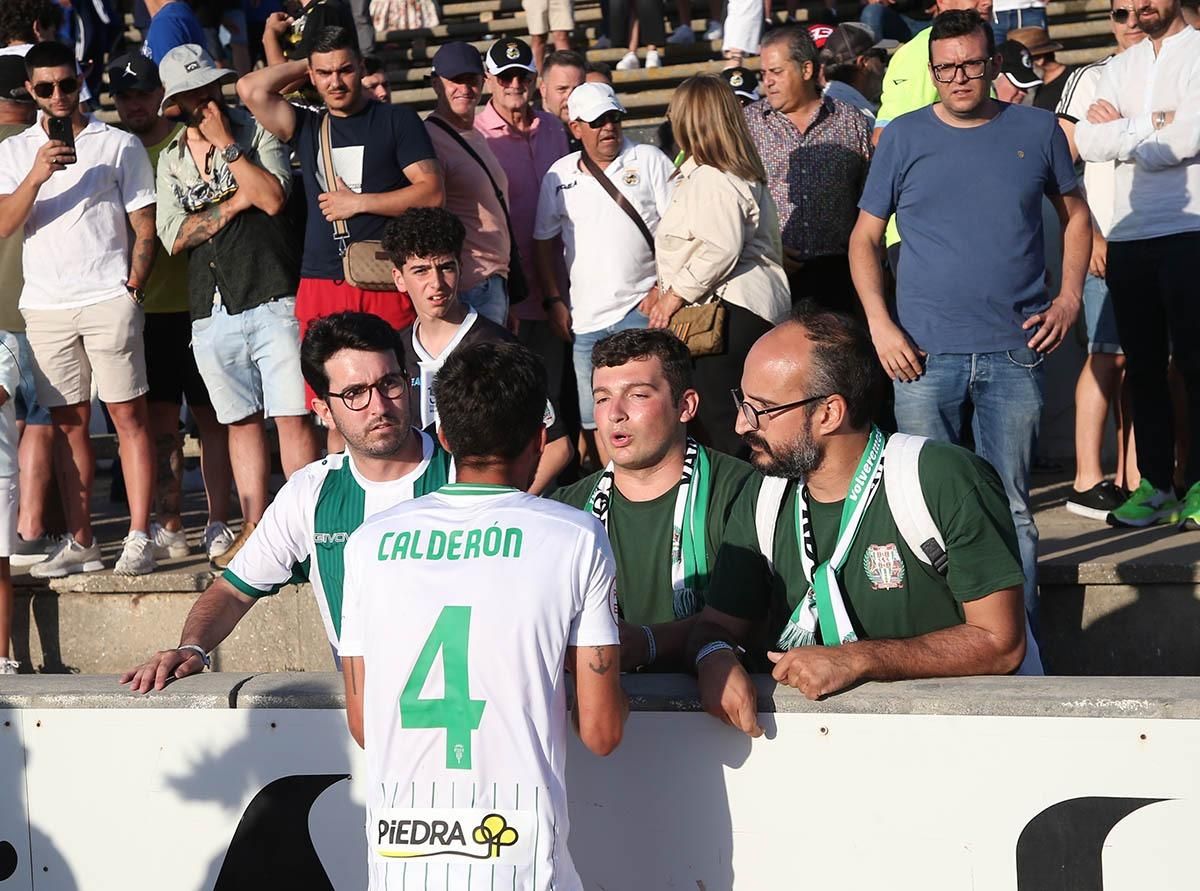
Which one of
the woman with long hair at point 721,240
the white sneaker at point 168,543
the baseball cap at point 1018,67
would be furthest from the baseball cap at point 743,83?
the white sneaker at point 168,543

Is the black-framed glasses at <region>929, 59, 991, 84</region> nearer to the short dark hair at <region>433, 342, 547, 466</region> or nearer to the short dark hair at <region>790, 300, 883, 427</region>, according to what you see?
the short dark hair at <region>790, 300, 883, 427</region>

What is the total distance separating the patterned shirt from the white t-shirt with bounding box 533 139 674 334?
0.52 metres

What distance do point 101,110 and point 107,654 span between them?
28.3 feet

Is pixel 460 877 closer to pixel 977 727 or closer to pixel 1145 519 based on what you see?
pixel 977 727

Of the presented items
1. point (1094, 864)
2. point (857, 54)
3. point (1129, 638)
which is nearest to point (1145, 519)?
point (1129, 638)

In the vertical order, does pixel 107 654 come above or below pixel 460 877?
below

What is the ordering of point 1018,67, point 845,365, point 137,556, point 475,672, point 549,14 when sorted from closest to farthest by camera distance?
point 475,672 < point 845,365 < point 137,556 < point 1018,67 < point 549,14

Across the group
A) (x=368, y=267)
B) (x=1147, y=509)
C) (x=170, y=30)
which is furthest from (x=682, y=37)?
(x=1147, y=509)

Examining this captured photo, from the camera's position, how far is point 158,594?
6773 mm

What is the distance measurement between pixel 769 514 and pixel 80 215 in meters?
4.17

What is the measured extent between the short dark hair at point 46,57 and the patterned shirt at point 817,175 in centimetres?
310

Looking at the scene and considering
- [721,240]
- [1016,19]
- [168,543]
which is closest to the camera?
[721,240]

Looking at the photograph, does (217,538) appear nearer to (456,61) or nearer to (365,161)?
(365,161)

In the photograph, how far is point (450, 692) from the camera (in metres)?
3.05
